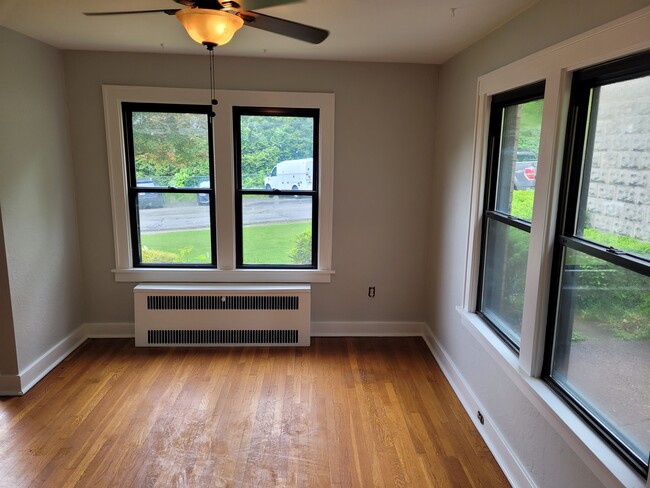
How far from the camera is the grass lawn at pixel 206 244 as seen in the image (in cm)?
381

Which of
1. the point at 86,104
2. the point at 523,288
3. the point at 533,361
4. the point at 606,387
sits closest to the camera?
the point at 606,387

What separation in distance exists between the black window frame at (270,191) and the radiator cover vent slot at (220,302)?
305 millimetres

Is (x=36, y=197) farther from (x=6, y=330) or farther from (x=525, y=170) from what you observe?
(x=525, y=170)

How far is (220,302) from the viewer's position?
3711 millimetres

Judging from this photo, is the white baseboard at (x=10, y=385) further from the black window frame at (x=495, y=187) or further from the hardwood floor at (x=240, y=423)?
the black window frame at (x=495, y=187)

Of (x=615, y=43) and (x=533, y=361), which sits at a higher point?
(x=615, y=43)

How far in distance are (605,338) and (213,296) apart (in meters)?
2.86

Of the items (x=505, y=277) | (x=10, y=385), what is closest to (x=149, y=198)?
(x=10, y=385)

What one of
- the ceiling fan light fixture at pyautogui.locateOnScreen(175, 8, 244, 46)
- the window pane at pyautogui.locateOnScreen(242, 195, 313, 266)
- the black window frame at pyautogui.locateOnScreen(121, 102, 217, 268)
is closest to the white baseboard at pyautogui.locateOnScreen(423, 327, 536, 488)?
the window pane at pyautogui.locateOnScreen(242, 195, 313, 266)

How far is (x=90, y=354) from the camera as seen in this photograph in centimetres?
358

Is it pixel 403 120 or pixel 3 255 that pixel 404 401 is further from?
pixel 3 255

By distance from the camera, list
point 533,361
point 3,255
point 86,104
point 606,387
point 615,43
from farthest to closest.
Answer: point 86,104, point 3,255, point 533,361, point 606,387, point 615,43

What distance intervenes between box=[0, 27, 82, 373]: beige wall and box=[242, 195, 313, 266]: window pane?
4.73 ft

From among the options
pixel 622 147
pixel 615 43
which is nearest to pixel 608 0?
pixel 615 43
